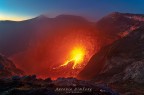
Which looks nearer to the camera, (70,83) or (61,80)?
(70,83)

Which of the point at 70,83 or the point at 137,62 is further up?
the point at 137,62

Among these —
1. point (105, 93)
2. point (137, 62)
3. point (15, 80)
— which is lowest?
point (105, 93)

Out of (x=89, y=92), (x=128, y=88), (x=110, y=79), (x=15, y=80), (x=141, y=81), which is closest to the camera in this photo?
(x=89, y=92)

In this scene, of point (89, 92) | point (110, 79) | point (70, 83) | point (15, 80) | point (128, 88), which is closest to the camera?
point (89, 92)

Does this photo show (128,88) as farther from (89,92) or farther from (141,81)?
(89,92)

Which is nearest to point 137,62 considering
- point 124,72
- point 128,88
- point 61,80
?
point 124,72

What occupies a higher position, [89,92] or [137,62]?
[137,62]

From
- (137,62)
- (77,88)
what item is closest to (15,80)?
(77,88)

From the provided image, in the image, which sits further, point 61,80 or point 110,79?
point 110,79

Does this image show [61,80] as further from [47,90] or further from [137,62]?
[137,62]

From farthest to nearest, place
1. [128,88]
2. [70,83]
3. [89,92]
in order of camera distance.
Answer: [128,88] → [70,83] → [89,92]
